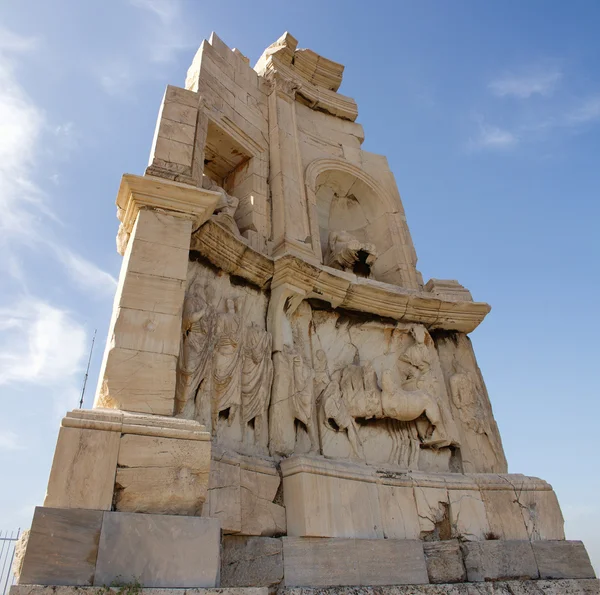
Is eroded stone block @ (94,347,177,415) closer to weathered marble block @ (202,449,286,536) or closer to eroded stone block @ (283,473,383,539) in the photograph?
weathered marble block @ (202,449,286,536)

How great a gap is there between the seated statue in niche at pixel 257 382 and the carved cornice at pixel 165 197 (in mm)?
1571

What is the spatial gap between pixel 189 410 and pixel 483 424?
14.2 feet

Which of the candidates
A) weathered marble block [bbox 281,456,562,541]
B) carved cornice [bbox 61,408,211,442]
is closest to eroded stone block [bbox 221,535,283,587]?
weathered marble block [bbox 281,456,562,541]

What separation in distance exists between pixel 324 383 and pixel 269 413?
1.06m

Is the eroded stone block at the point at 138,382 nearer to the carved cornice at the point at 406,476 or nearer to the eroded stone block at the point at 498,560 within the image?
the carved cornice at the point at 406,476

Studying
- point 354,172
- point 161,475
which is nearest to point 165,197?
point 161,475

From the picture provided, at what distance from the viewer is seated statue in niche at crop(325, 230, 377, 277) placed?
8.52 meters

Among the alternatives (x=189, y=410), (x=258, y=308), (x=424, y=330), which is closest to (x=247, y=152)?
(x=258, y=308)

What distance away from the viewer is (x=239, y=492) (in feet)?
15.8

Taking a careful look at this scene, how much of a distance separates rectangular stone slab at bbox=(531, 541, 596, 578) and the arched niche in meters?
4.53

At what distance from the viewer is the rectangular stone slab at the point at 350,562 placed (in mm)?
4660

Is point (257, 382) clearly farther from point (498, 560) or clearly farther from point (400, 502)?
point (498, 560)

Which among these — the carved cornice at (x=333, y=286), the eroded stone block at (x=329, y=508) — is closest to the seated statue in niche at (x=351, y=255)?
the carved cornice at (x=333, y=286)

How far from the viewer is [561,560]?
6.03 metres
